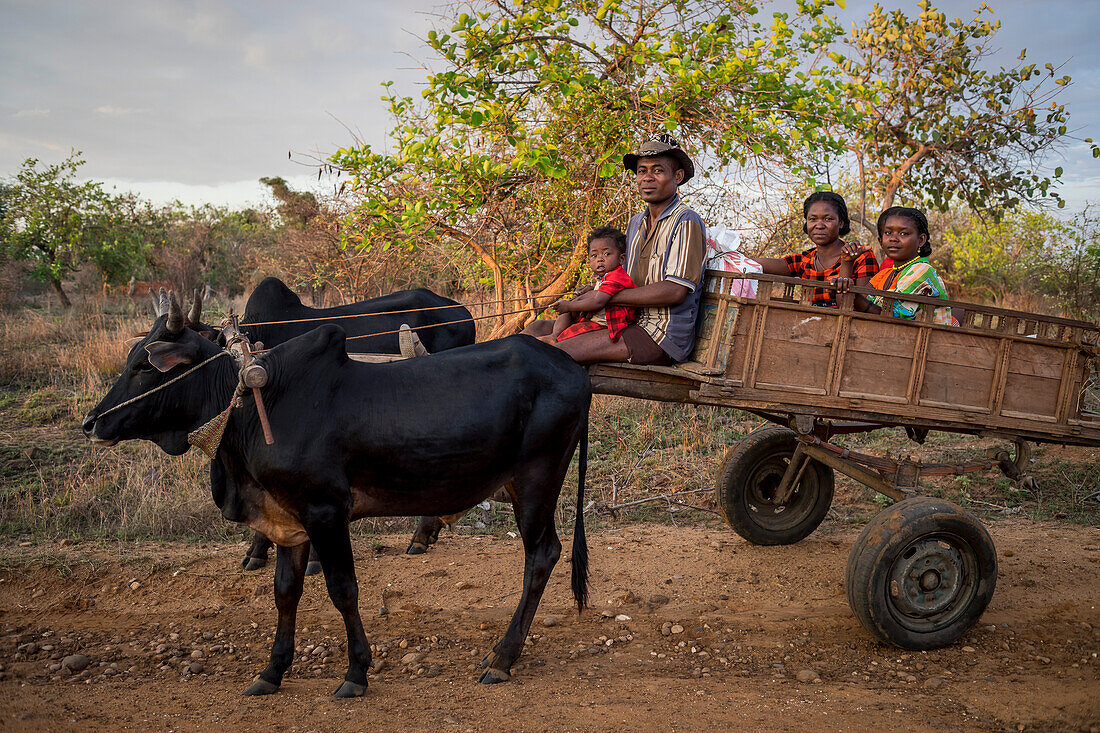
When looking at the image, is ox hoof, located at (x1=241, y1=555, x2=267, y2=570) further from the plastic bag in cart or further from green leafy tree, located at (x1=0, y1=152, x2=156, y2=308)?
green leafy tree, located at (x1=0, y1=152, x2=156, y2=308)

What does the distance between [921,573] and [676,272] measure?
219 cm

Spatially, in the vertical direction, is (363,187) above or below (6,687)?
above

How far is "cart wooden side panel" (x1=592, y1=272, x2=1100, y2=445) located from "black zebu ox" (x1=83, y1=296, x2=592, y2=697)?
65cm

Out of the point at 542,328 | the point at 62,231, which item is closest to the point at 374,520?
the point at 542,328

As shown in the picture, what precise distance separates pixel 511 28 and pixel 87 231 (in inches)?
580

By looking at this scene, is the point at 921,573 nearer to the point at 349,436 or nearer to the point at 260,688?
the point at 349,436

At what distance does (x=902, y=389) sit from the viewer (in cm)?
431

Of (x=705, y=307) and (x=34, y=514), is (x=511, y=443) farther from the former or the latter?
(x=34, y=514)

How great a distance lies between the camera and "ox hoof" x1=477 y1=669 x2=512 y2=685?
151 inches

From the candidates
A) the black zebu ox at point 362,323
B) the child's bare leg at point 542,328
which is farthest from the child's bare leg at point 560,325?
the black zebu ox at point 362,323

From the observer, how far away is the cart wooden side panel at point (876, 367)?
13.5 ft

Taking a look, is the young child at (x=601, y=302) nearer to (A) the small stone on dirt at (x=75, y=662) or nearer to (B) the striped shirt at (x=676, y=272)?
(B) the striped shirt at (x=676, y=272)

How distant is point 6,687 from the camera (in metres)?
3.68

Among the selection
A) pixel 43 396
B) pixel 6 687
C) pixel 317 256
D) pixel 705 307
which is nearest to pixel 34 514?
pixel 6 687
